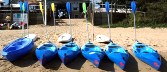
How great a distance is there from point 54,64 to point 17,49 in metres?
1.59

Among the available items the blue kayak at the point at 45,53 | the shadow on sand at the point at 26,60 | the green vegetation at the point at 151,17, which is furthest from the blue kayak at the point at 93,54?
the green vegetation at the point at 151,17

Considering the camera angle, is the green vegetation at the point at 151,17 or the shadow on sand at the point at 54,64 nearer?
the shadow on sand at the point at 54,64

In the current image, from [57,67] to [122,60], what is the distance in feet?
8.10

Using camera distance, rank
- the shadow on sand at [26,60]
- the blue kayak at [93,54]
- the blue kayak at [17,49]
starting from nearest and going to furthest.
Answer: the blue kayak at [93,54] < the blue kayak at [17,49] < the shadow on sand at [26,60]

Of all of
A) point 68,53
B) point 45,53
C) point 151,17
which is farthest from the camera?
point 151,17

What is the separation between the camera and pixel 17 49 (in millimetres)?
12438

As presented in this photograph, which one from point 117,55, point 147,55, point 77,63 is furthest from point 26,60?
point 147,55

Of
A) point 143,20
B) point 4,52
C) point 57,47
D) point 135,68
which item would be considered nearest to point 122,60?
point 135,68

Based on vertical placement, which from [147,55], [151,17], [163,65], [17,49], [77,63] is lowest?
[163,65]

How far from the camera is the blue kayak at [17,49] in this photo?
39.7ft

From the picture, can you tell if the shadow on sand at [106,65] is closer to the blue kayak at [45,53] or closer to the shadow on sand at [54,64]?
the shadow on sand at [54,64]

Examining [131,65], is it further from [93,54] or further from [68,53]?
[68,53]

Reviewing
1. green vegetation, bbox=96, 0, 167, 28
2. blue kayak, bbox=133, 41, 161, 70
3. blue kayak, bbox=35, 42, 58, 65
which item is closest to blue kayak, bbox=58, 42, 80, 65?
blue kayak, bbox=35, 42, 58, 65

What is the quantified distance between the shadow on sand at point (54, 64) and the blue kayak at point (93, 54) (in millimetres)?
1060
